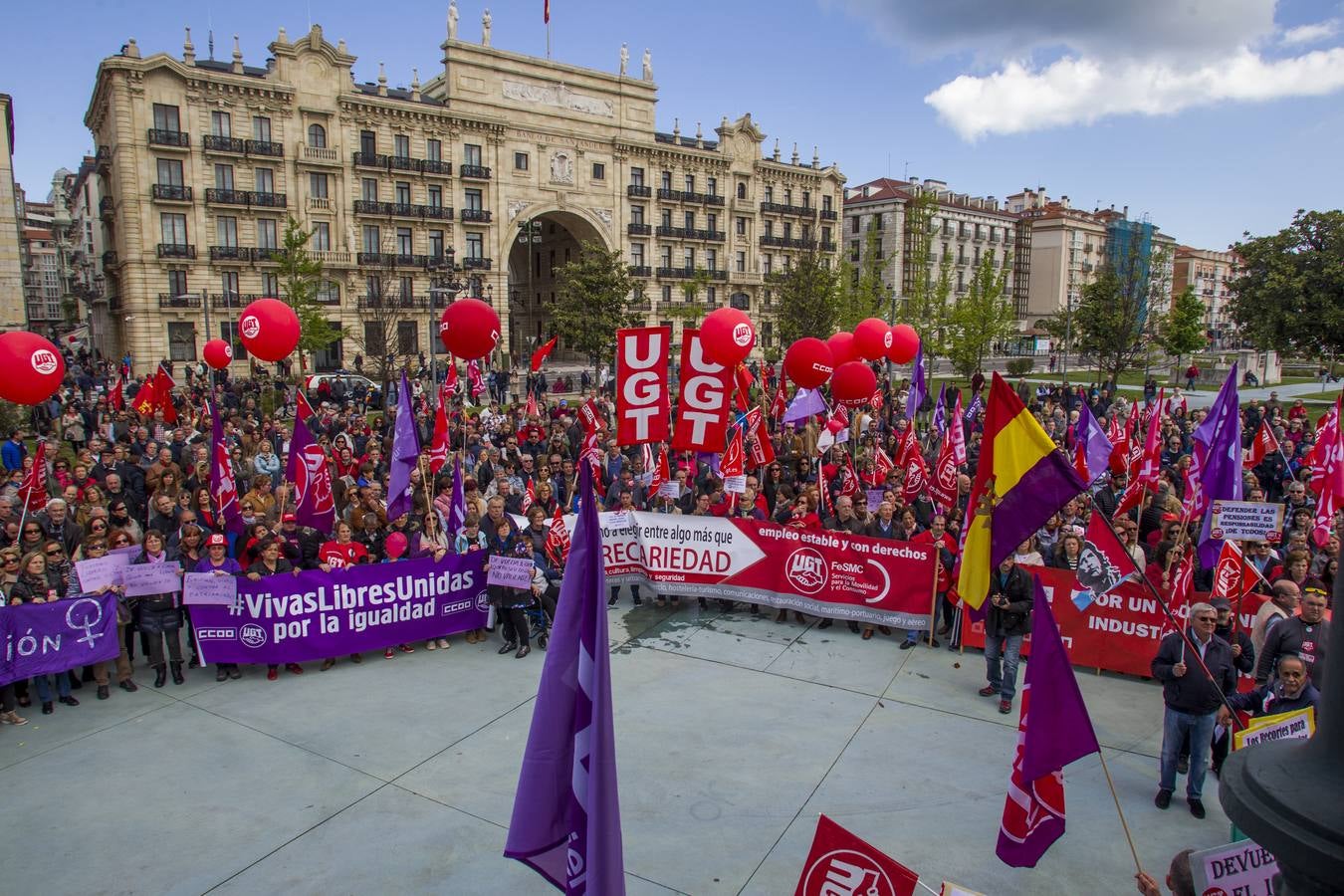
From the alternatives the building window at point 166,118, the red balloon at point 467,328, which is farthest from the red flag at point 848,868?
the building window at point 166,118

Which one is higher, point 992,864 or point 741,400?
point 741,400

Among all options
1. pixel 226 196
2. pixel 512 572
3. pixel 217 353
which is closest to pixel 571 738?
pixel 512 572

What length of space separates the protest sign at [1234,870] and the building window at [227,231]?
53.1 meters

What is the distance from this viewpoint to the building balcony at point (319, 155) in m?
48.8

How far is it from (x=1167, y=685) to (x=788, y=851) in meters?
3.44

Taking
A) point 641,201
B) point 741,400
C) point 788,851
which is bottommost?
point 788,851

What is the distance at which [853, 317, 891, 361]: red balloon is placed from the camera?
56.0 feet

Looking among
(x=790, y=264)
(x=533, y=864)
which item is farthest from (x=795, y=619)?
(x=790, y=264)

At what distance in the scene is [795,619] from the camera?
11570 mm

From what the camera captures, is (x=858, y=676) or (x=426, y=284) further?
(x=426, y=284)

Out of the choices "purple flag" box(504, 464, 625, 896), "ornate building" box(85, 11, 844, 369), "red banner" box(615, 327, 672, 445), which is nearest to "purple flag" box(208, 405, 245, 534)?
"red banner" box(615, 327, 672, 445)

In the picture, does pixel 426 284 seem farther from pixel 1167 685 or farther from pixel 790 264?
pixel 1167 685

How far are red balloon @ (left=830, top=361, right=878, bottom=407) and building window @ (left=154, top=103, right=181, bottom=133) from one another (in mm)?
44108

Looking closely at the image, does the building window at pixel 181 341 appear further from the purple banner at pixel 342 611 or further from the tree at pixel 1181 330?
A: the tree at pixel 1181 330
